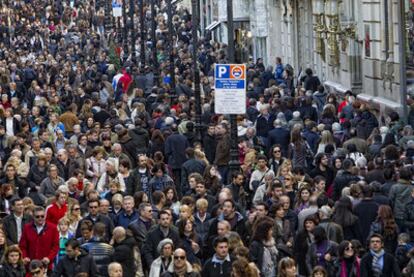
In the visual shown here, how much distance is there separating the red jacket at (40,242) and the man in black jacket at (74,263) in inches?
53.2

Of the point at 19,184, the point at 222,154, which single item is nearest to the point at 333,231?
the point at 19,184

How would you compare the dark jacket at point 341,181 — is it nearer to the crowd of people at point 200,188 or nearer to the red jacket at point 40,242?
the crowd of people at point 200,188

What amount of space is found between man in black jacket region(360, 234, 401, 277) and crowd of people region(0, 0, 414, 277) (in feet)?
0.05

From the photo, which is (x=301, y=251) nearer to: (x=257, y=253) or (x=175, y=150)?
(x=257, y=253)

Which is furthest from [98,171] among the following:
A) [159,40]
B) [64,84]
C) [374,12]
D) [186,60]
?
[159,40]

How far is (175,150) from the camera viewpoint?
1276 inches

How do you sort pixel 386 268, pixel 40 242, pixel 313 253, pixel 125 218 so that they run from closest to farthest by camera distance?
pixel 386 268, pixel 313 253, pixel 40 242, pixel 125 218

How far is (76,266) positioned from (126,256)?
0.87m

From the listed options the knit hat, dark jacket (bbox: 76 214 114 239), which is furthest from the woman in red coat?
the knit hat

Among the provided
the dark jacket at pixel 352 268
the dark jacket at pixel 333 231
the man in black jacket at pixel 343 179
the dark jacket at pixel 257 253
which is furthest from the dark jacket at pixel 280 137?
the dark jacket at pixel 352 268

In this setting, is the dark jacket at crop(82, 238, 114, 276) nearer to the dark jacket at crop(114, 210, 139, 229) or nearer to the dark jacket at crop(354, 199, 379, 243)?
the dark jacket at crop(114, 210, 139, 229)

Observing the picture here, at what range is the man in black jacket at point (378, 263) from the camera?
2098 centimetres

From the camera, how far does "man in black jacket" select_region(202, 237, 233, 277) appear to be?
20766mm

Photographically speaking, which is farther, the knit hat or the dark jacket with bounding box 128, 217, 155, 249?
the dark jacket with bounding box 128, 217, 155, 249
